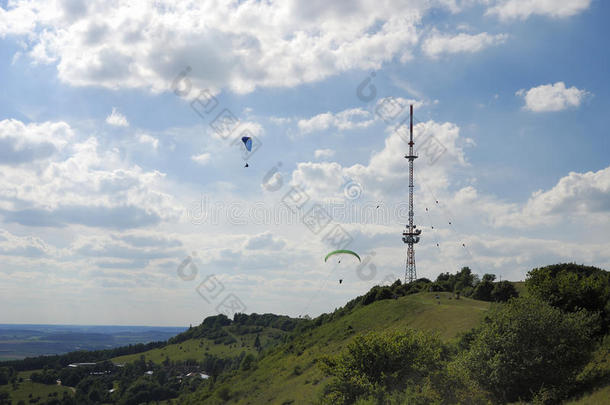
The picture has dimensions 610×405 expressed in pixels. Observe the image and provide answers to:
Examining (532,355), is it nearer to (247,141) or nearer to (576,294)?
(576,294)

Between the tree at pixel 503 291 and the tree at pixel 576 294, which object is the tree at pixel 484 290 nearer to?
the tree at pixel 503 291

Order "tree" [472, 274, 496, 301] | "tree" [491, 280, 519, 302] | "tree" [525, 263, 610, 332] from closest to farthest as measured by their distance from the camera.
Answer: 1. "tree" [525, 263, 610, 332]
2. "tree" [491, 280, 519, 302]
3. "tree" [472, 274, 496, 301]

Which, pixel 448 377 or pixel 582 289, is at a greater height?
pixel 582 289

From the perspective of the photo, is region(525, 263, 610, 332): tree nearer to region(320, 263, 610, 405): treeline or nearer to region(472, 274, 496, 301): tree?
region(320, 263, 610, 405): treeline

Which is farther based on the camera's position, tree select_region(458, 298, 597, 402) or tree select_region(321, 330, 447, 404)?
tree select_region(321, 330, 447, 404)

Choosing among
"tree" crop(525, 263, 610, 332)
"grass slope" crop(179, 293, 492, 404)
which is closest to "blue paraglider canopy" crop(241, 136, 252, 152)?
"grass slope" crop(179, 293, 492, 404)

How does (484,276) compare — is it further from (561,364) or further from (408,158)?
(561,364)

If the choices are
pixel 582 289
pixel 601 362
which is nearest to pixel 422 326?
pixel 582 289
